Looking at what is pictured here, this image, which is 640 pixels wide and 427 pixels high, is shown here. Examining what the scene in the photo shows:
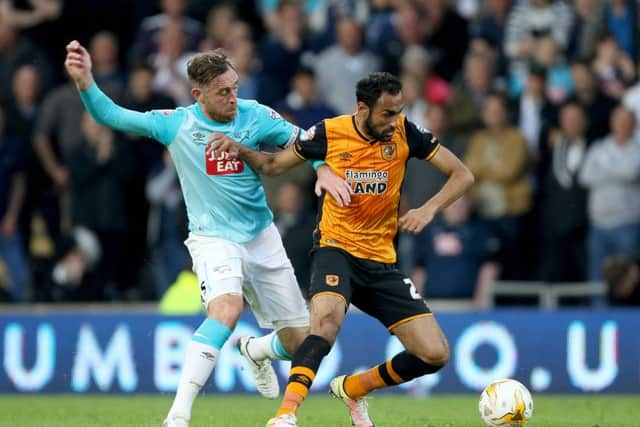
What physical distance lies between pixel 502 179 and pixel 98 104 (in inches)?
303

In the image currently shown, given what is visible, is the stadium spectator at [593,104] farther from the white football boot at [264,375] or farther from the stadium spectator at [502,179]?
the white football boot at [264,375]

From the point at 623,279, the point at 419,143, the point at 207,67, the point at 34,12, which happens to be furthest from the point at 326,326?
the point at 34,12

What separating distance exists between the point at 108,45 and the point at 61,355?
439 cm

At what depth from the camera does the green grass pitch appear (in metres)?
11.1

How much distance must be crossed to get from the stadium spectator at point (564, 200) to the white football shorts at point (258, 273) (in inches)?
262

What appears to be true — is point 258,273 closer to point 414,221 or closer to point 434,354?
point 414,221

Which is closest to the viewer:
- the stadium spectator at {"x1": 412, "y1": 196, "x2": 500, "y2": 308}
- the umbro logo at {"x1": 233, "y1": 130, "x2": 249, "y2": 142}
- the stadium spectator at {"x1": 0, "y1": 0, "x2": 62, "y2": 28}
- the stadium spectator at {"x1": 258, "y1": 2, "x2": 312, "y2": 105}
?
the umbro logo at {"x1": 233, "y1": 130, "x2": 249, "y2": 142}

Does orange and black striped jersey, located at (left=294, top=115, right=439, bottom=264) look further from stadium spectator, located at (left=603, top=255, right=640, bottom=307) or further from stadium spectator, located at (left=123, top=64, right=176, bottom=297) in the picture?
stadium spectator, located at (left=123, top=64, right=176, bottom=297)

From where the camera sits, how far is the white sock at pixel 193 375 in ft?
30.5

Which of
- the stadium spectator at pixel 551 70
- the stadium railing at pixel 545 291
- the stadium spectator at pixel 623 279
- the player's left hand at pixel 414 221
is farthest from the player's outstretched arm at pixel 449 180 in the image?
the stadium spectator at pixel 551 70

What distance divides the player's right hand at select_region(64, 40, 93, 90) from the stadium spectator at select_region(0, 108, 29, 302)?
7721mm

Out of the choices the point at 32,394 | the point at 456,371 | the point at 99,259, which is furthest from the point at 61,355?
the point at 456,371

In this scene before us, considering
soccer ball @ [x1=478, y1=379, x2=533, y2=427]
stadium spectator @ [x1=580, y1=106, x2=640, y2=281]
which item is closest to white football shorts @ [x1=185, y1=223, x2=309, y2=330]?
soccer ball @ [x1=478, y1=379, x2=533, y2=427]

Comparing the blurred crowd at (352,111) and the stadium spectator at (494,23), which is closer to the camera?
the blurred crowd at (352,111)
